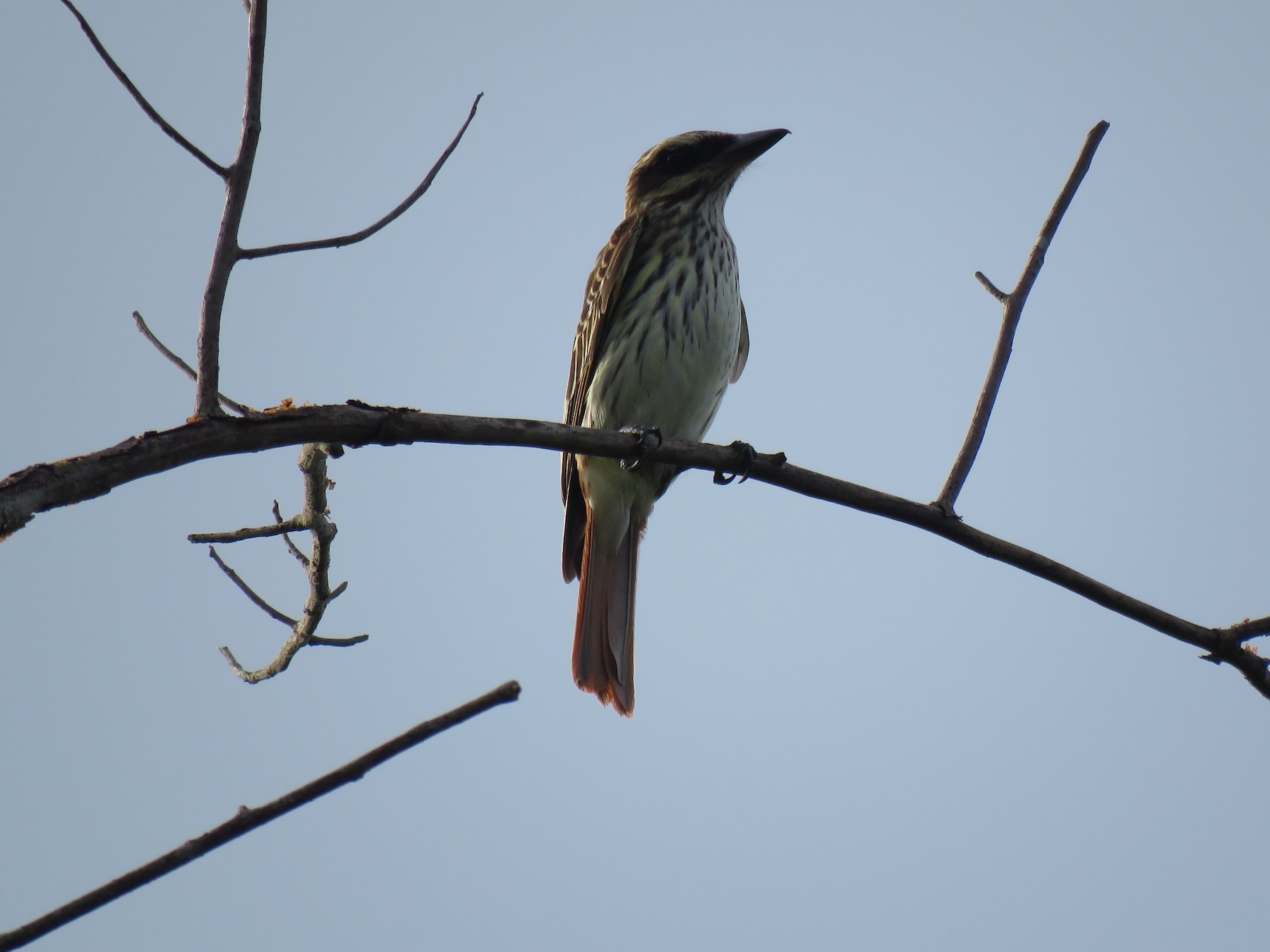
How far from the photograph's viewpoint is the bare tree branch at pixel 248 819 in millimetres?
1646

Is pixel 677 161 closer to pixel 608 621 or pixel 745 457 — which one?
pixel 608 621

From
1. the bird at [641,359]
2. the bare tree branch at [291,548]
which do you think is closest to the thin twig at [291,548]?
the bare tree branch at [291,548]

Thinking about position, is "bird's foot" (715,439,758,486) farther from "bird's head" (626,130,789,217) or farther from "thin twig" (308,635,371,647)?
"bird's head" (626,130,789,217)

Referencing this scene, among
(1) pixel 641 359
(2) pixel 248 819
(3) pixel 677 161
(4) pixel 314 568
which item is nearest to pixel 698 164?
(3) pixel 677 161

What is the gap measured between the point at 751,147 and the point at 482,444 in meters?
3.60

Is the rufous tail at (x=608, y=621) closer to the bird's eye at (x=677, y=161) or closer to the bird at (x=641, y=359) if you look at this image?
the bird at (x=641, y=359)

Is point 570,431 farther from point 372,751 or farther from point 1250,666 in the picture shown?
point 1250,666

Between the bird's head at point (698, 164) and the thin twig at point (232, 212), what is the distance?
3428mm

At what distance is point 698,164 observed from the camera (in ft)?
19.8

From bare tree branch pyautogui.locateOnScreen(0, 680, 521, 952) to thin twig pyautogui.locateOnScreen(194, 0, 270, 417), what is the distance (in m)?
1.18

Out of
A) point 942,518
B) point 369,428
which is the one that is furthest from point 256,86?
point 942,518

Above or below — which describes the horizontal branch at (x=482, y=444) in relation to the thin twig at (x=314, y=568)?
below


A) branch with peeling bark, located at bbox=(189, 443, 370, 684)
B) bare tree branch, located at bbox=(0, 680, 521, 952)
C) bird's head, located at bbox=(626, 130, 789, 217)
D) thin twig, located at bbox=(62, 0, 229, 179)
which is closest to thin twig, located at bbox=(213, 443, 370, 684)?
branch with peeling bark, located at bbox=(189, 443, 370, 684)

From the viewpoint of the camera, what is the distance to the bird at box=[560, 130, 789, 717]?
5.30 m
